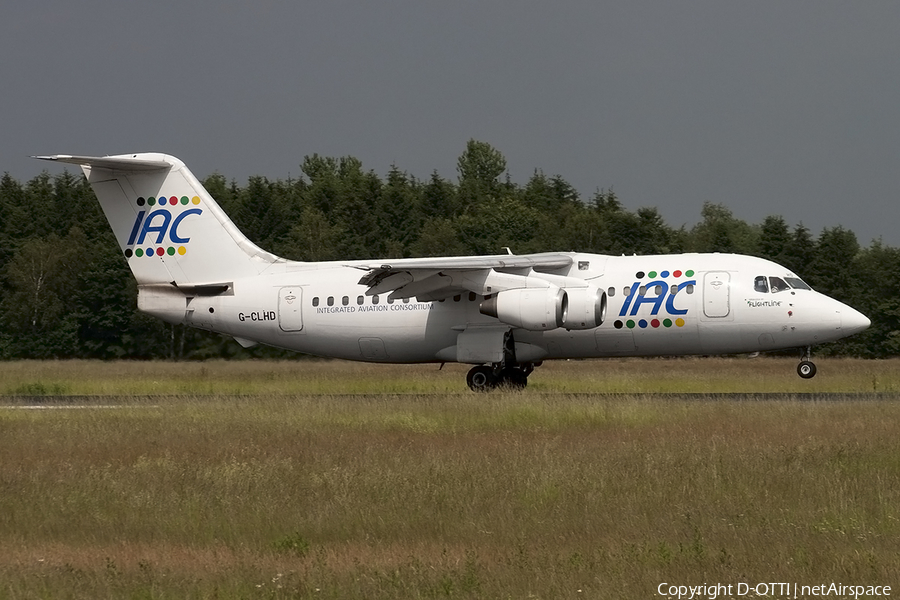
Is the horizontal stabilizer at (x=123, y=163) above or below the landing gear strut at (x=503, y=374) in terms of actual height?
above

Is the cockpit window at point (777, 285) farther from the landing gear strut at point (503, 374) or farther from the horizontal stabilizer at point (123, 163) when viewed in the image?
the horizontal stabilizer at point (123, 163)

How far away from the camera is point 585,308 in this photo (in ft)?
75.6

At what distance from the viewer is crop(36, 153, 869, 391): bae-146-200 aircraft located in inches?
929

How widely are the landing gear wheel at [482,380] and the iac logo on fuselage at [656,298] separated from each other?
3.00m

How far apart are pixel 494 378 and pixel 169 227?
8.17 metres

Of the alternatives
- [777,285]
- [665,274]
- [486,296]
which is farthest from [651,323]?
[486,296]

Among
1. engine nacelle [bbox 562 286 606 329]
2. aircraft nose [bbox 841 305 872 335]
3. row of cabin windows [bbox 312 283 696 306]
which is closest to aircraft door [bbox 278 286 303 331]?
row of cabin windows [bbox 312 283 696 306]

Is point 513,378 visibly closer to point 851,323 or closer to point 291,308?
point 291,308

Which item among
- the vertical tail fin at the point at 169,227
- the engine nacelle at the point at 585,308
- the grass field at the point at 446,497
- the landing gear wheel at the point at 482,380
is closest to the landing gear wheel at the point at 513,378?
the landing gear wheel at the point at 482,380

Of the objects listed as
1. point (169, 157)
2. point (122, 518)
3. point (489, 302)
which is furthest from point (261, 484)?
point (169, 157)

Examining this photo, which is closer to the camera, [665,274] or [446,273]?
[665,274]

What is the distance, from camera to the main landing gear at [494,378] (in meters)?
25.1

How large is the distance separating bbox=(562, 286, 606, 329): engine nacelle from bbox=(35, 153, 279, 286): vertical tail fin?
23.8 ft

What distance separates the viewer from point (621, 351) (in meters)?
24.1
